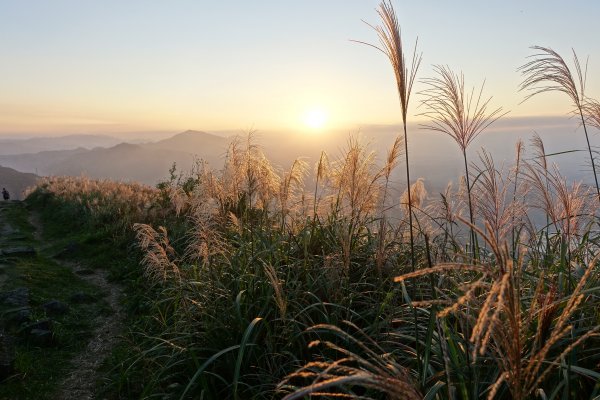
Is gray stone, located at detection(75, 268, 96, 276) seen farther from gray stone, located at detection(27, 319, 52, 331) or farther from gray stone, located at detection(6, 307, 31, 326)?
gray stone, located at detection(27, 319, 52, 331)

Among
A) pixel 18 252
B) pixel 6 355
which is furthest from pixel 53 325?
pixel 18 252

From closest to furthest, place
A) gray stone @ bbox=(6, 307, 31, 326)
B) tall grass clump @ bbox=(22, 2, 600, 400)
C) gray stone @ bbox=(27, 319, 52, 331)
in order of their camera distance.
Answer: tall grass clump @ bbox=(22, 2, 600, 400)
gray stone @ bbox=(27, 319, 52, 331)
gray stone @ bbox=(6, 307, 31, 326)

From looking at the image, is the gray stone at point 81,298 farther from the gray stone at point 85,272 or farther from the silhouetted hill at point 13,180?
the silhouetted hill at point 13,180

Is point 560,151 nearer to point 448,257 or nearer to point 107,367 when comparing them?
point 448,257

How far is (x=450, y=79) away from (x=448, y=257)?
184 centimetres

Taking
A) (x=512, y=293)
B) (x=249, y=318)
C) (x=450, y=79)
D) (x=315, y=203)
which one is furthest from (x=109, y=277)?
(x=512, y=293)

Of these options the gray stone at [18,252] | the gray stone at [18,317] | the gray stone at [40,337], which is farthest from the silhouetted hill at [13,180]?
the gray stone at [40,337]

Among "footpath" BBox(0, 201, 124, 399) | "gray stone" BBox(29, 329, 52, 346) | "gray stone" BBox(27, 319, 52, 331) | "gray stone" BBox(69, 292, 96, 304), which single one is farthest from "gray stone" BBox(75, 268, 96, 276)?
"gray stone" BBox(29, 329, 52, 346)

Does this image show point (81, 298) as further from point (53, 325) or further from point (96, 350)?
point (96, 350)

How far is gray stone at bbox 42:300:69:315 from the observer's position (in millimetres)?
7191

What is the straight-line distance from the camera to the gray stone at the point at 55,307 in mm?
7191

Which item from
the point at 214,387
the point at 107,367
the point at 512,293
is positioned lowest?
the point at 107,367

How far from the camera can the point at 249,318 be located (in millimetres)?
4219

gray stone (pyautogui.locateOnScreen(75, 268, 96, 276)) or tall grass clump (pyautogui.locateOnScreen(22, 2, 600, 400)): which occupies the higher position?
tall grass clump (pyautogui.locateOnScreen(22, 2, 600, 400))
